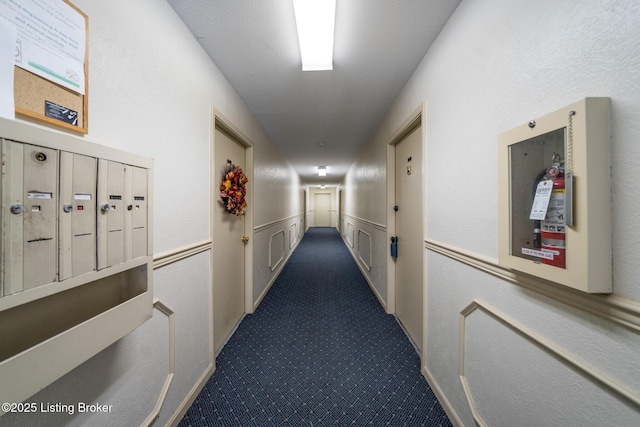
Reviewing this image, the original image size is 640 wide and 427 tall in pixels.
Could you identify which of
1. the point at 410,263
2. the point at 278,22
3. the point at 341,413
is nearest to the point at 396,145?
the point at 410,263

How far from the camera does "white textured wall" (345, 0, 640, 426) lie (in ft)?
1.84

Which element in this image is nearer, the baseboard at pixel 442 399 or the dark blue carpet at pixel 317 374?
the baseboard at pixel 442 399

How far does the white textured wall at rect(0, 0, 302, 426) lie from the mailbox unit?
20 cm

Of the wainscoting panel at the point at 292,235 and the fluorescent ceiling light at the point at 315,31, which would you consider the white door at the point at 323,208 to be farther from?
the fluorescent ceiling light at the point at 315,31

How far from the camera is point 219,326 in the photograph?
6.25ft

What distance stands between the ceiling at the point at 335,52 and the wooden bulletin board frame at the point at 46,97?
2.51 feet

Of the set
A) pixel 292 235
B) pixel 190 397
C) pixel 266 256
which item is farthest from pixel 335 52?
pixel 292 235

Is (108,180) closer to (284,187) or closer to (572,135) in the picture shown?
(572,135)

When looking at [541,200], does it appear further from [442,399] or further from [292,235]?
[292,235]

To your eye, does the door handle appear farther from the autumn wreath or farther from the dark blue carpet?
the autumn wreath

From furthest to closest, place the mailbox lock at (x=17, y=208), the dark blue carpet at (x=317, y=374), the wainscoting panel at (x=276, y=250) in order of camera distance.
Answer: the wainscoting panel at (x=276, y=250), the dark blue carpet at (x=317, y=374), the mailbox lock at (x=17, y=208)

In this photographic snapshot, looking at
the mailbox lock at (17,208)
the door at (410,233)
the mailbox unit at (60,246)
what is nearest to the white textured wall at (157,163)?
the mailbox unit at (60,246)

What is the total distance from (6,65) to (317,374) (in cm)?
211

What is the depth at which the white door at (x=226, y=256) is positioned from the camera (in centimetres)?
185
